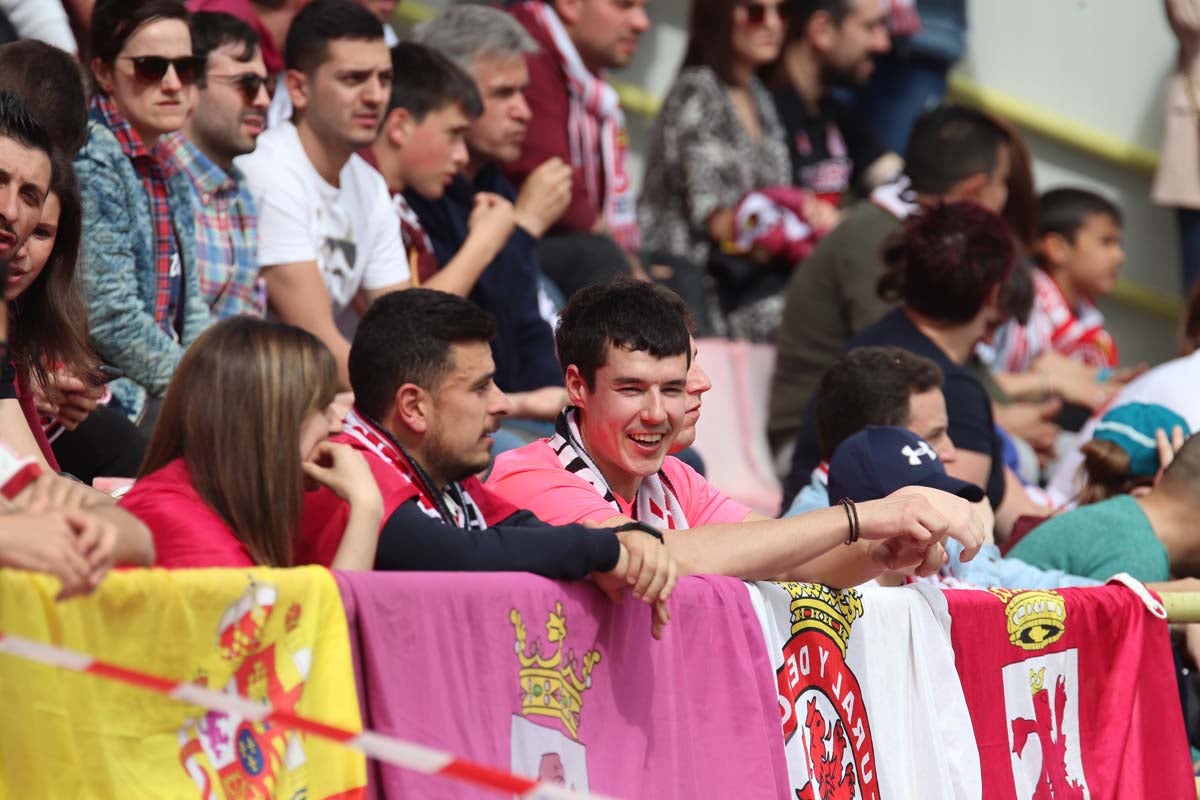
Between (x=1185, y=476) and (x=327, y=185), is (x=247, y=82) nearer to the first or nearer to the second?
(x=327, y=185)

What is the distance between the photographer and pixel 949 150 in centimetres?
786

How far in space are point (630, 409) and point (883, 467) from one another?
87 centimetres

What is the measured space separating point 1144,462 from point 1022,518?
44 centimetres

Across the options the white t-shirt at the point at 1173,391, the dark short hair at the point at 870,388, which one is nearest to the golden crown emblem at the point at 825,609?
the dark short hair at the point at 870,388

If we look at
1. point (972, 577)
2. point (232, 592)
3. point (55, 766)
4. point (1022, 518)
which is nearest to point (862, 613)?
point (972, 577)

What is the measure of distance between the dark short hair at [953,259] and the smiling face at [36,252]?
3.45 meters

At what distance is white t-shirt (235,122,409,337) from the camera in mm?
5703

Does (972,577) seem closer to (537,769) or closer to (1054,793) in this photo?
(1054,793)

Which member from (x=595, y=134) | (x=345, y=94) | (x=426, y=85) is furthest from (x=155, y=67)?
(x=595, y=134)

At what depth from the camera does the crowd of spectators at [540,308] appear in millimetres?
3373

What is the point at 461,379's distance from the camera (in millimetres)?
3805

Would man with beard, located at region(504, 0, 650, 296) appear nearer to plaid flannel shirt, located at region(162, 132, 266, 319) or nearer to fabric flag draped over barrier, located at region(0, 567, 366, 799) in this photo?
plaid flannel shirt, located at region(162, 132, 266, 319)

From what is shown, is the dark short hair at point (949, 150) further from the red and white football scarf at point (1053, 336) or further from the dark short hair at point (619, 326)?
the dark short hair at point (619, 326)

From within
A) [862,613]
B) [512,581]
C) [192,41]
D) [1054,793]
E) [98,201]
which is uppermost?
[192,41]
